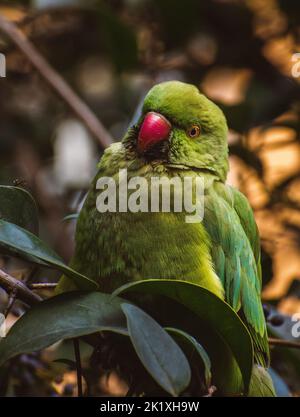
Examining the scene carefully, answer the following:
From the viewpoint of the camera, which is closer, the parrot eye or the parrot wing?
the parrot wing

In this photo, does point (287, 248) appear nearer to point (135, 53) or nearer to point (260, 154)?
point (260, 154)

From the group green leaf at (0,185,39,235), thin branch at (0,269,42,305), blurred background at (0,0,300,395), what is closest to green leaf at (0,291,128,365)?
thin branch at (0,269,42,305)

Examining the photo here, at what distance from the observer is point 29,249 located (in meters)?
0.95

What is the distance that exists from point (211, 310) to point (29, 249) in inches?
10.7

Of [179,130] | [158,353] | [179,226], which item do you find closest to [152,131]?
[179,130]

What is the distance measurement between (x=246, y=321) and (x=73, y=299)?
470mm

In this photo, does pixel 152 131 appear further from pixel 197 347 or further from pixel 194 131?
pixel 197 347

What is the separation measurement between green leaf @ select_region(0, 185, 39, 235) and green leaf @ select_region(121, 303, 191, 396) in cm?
27

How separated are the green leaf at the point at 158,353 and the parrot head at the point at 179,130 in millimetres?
539

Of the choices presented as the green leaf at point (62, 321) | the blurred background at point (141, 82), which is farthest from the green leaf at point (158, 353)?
the blurred background at point (141, 82)

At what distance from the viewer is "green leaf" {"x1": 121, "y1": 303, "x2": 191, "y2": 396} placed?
0.83 metres

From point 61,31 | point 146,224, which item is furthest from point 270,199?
point 61,31

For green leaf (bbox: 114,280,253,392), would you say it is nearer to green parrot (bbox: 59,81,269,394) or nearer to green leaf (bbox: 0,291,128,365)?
green leaf (bbox: 0,291,128,365)

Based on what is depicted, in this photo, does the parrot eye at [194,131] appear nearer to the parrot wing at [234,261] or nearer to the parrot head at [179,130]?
the parrot head at [179,130]
